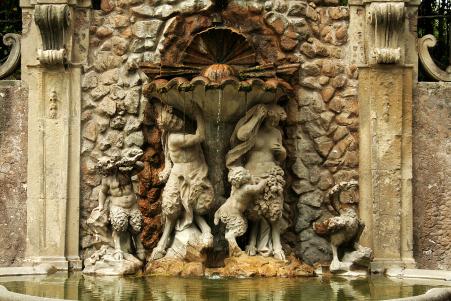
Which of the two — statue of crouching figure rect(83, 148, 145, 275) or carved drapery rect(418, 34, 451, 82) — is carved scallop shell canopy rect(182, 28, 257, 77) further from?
carved drapery rect(418, 34, 451, 82)

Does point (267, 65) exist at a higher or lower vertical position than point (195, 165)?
higher

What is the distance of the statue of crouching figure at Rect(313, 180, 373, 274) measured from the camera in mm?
→ 11445

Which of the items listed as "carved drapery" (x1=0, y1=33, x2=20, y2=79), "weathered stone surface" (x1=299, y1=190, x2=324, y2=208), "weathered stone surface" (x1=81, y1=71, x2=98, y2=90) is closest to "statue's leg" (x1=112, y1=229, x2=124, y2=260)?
"weathered stone surface" (x1=81, y1=71, x2=98, y2=90)

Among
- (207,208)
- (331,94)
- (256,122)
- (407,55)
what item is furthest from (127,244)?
(407,55)

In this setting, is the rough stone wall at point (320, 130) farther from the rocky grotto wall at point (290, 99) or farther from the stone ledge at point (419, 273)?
the stone ledge at point (419, 273)

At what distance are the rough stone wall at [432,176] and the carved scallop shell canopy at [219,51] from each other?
6.09 ft

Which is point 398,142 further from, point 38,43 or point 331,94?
point 38,43

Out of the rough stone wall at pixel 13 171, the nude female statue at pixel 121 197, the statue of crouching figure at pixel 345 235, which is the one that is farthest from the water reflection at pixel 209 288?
the rough stone wall at pixel 13 171

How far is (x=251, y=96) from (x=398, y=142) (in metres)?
1.66

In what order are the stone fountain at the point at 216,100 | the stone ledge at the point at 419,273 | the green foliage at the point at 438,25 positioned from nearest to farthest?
the stone ledge at the point at 419,273, the stone fountain at the point at 216,100, the green foliage at the point at 438,25

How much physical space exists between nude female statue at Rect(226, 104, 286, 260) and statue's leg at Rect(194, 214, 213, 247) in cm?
41

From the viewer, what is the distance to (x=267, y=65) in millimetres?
11914

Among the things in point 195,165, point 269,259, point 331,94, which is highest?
point 331,94

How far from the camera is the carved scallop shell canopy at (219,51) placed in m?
12.1
